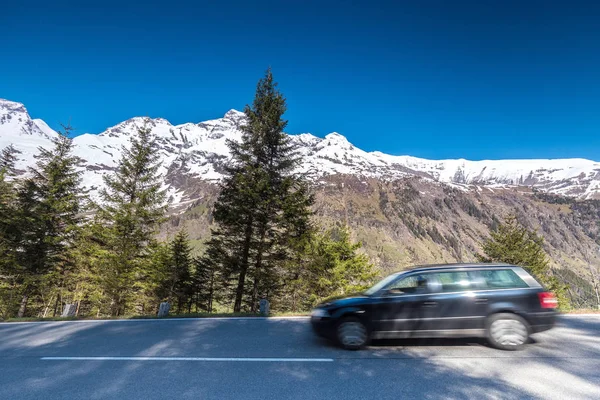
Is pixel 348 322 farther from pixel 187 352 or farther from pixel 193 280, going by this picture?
pixel 193 280

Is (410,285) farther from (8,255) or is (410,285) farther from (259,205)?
(8,255)

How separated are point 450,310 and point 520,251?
30.9m

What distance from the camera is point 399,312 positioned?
6.14 metres

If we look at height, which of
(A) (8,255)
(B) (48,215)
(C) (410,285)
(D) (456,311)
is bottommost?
(D) (456,311)

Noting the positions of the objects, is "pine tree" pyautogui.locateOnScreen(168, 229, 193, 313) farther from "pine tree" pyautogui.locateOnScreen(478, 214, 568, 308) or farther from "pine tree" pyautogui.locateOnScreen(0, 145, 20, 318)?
"pine tree" pyautogui.locateOnScreen(478, 214, 568, 308)

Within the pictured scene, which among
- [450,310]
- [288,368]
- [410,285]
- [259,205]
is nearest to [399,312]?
[410,285]

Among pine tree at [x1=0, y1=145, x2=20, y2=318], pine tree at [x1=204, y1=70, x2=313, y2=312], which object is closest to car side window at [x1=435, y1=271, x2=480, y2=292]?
pine tree at [x1=204, y1=70, x2=313, y2=312]

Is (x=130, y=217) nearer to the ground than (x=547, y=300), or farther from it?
farther from it

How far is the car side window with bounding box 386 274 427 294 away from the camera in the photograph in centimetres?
629

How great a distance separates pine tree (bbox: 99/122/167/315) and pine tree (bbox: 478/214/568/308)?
1293 inches

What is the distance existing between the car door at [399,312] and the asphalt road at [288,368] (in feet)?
1.16

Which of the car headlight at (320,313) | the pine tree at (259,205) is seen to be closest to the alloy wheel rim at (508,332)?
the car headlight at (320,313)

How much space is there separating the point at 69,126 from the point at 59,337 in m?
20.8

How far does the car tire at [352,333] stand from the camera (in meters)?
6.12
